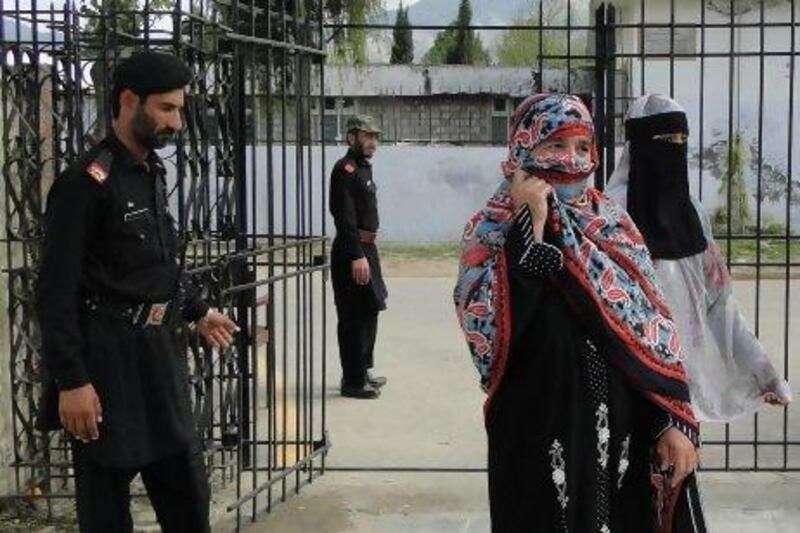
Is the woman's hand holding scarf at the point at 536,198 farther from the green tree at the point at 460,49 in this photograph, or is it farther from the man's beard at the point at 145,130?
the green tree at the point at 460,49

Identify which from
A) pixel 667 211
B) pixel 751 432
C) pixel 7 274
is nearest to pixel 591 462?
pixel 667 211

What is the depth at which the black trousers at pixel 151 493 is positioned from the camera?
3.42 metres

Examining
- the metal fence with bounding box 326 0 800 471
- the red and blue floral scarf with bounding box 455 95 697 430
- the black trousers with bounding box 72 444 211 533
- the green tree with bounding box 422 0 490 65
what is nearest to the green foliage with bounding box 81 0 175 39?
Answer: the metal fence with bounding box 326 0 800 471

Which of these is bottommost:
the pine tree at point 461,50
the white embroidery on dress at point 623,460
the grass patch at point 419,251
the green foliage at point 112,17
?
the grass patch at point 419,251

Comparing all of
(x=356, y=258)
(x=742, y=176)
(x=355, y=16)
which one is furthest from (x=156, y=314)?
(x=742, y=176)

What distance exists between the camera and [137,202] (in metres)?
3.38

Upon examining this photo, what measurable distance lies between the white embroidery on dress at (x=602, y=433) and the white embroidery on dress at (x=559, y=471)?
10 cm

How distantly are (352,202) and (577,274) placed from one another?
4.76 m

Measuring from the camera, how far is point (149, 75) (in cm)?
338

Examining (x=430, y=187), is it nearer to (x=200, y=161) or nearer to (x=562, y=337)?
(x=200, y=161)

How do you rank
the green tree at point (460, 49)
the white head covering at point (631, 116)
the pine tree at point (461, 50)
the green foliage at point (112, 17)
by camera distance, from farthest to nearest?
the green tree at point (460, 49)
the pine tree at point (461, 50)
the green foliage at point (112, 17)
the white head covering at point (631, 116)

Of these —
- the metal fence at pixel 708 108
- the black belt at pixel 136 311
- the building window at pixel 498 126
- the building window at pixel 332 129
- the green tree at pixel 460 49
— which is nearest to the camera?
the black belt at pixel 136 311

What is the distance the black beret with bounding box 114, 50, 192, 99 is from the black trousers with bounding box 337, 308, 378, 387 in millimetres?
4238

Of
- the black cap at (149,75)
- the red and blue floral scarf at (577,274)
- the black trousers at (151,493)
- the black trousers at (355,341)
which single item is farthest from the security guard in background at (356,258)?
the red and blue floral scarf at (577,274)
